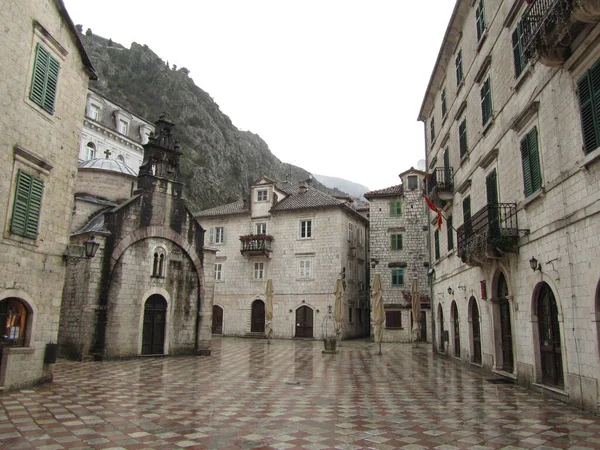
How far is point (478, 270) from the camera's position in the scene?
1611 centimetres

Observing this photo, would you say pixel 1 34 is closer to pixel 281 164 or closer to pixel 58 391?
pixel 58 391

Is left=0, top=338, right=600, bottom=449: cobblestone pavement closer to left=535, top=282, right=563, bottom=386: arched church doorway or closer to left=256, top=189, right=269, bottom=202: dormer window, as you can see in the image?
left=535, top=282, right=563, bottom=386: arched church doorway

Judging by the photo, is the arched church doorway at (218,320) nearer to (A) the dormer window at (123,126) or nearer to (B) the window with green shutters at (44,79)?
(A) the dormer window at (123,126)

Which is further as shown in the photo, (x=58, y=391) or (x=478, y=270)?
(x=478, y=270)

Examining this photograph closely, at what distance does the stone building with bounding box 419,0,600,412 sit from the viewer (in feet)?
29.7

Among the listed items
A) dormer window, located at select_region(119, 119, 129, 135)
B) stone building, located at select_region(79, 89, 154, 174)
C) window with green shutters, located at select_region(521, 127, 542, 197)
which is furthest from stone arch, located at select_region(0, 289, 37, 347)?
Result: dormer window, located at select_region(119, 119, 129, 135)

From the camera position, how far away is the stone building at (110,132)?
45.3 m

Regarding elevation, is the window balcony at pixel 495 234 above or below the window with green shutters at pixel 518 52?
below

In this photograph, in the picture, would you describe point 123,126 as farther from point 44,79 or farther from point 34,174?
point 34,174

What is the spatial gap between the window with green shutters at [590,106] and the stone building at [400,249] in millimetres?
26280

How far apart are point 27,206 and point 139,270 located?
9.01 meters

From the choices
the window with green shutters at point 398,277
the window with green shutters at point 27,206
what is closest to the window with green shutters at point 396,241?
the window with green shutters at point 398,277

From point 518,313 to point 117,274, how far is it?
1562cm

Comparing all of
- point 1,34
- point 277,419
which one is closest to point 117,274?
point 1,34
